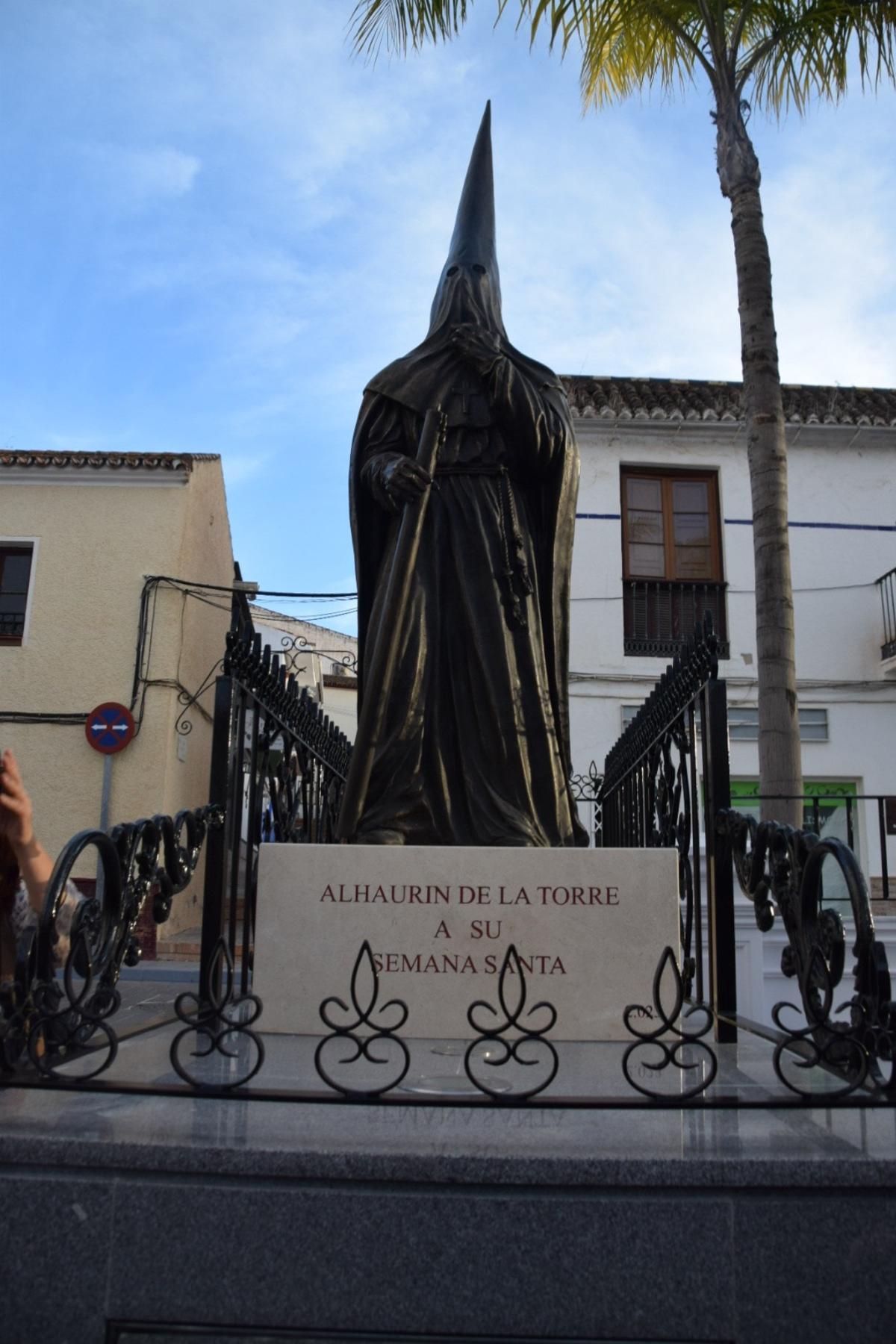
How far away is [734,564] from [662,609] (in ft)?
3.86

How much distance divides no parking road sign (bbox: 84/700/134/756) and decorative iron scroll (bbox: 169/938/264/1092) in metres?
10.8

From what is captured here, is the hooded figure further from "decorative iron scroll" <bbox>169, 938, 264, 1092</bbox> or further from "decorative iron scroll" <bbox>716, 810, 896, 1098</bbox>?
"decorative iron scroll" <bbox>716, 810, 896, 1098</bbox>

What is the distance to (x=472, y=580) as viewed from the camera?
13.0ft

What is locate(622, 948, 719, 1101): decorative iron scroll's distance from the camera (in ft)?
6.81

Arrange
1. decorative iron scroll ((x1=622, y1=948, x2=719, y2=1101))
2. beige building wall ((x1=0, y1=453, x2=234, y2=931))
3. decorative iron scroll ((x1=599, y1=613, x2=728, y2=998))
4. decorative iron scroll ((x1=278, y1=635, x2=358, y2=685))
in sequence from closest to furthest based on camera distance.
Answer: decorative iron scroll ((x1=622, y1=948, x2=719, y2=1101))
decorative iron scroll ((x1=599, y1=613, x2=728, y2=998))
decorative iron scroll ((x1=278, y1=635, x2=358, y2=685))
beige building wall ((x1=0, y1=453, x2=234, y2=931))

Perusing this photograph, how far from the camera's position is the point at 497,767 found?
3777 millimetres

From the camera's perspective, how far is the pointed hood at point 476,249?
4.28 metres

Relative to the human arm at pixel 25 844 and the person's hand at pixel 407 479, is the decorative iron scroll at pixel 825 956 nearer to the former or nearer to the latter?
the person's hand at pixel 407 479

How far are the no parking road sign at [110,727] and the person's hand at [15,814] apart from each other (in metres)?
11.3

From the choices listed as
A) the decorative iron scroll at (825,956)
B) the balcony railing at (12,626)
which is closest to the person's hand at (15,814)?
the decorative iron scroll at (825,956)

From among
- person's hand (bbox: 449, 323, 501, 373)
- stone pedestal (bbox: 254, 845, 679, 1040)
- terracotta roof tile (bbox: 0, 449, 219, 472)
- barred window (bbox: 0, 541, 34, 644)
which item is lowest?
stone pedestal (bbox: 254, 845, 679, 1040)

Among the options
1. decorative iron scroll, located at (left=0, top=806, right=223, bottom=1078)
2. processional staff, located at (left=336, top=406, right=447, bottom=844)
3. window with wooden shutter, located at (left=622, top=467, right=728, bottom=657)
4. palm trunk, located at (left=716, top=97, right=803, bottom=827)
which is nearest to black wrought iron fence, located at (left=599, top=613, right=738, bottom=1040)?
processional staff, located at (left=336, top=406, right=447, bottom=844)

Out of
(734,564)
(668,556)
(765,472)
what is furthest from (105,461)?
(765,472)

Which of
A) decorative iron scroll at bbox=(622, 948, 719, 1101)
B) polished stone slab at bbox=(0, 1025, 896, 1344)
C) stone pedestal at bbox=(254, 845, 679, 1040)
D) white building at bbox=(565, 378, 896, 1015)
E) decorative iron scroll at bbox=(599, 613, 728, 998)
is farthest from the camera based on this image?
white building at bbox=(565, 378, 896, 1015)
